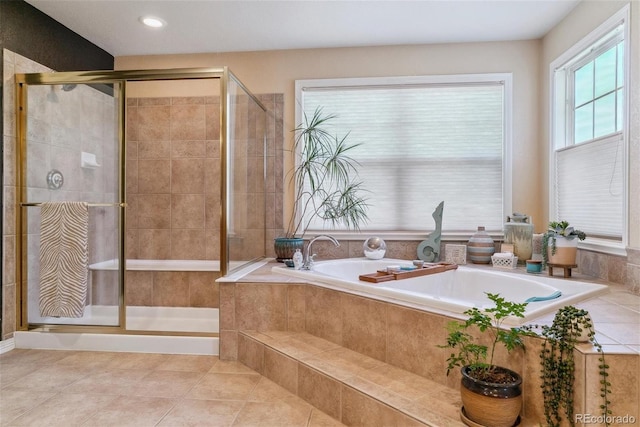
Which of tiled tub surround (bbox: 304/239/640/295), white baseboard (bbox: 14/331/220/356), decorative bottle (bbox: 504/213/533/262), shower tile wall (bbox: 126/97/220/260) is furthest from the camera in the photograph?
shower tile wall (bbox: 126/97/220/260)

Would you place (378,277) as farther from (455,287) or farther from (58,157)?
(58,157)

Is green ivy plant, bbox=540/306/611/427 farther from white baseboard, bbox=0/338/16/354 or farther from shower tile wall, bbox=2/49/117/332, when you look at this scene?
white baseboard, bbox=0/338/16/354

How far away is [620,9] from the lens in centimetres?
208

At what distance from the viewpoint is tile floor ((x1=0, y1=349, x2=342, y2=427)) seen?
1.63 metres

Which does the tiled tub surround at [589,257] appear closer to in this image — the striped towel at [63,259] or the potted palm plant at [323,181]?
the potted palm plant at [323,181]

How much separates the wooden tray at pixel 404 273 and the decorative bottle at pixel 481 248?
1.31 ft

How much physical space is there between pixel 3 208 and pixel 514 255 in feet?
11.8

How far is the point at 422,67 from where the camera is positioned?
308cm

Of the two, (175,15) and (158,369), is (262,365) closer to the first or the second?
(158,369)

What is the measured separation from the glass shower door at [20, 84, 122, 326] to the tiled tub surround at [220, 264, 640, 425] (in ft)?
3.42

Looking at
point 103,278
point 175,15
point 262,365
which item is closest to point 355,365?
point 262,365

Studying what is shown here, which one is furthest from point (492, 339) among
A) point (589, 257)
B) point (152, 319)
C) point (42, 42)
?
point (42, 42)

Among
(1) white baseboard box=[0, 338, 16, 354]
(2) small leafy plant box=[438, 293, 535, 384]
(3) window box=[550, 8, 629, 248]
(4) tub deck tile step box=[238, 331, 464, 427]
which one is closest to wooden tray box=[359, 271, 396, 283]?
(4) tub deck tile step box=[238, 331, 464, 427]

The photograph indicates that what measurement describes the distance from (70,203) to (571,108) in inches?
145
